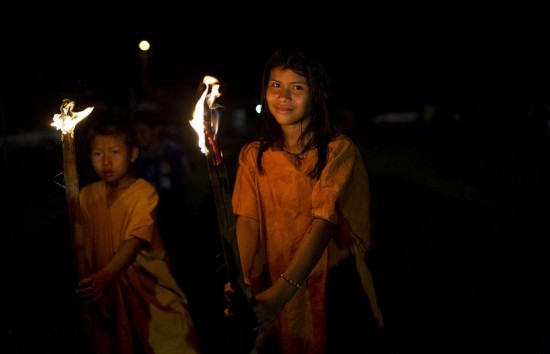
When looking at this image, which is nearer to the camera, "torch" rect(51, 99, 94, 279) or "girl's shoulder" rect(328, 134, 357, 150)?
"torch" rect(51, 99, 94, 279)

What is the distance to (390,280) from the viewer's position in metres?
4.83

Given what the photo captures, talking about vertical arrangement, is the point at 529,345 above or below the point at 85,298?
below

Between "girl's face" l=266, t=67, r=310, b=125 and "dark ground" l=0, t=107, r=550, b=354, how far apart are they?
151 cm

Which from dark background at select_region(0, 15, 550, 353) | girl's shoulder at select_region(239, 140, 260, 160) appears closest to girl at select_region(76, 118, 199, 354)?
dark background at select_region(0, 15, 550, 353)

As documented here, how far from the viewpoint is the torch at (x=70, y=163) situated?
1.99 metres

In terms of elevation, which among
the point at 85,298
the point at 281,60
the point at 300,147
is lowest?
the point at 85,298

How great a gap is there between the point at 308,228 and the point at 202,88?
856 millimetres

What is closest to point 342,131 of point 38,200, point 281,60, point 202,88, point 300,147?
point 300,147

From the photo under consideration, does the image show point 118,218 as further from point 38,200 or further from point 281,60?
point 38,200

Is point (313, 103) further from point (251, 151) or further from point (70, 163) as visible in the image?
point (70, 163)

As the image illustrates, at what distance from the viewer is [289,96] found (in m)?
2.33

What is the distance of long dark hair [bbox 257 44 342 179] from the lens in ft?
7.61

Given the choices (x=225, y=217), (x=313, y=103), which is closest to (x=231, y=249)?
(x=225, y=217)

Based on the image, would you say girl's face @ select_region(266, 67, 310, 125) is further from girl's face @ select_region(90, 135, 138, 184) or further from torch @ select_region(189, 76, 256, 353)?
girl's face @ select_region(90, 135, 138, 184)
